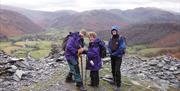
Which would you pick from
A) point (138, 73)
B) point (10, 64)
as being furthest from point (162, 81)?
point (10, 64)

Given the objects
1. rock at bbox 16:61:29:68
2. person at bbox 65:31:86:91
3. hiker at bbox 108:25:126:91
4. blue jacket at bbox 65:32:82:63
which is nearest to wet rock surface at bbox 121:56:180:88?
hiker at bbox 108:25:126:91

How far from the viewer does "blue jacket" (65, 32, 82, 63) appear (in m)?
13.9

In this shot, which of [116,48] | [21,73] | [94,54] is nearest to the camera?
[94,54]

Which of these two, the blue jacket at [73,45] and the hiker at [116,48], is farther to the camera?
the hiker at [116,48]

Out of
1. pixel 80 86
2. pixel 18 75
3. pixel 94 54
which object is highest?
pixel 94 54

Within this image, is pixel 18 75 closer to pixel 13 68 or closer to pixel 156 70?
pixel 13 68

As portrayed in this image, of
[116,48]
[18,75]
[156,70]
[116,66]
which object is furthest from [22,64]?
[156,70]

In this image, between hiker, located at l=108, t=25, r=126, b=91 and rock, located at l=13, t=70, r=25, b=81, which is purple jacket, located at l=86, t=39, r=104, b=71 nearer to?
hiker, located at l=108, t=25, r=126, b=91

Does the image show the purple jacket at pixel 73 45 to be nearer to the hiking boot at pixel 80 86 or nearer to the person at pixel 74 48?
the person at pixel 74 48

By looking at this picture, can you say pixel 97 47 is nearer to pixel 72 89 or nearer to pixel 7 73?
pixel 72 89

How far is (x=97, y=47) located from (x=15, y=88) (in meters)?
4.11

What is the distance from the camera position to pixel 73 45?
549 inches

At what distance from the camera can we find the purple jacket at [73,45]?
13.9 metres

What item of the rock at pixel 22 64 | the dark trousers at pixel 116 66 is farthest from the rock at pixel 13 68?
the dark trousers at pixel 116 66
